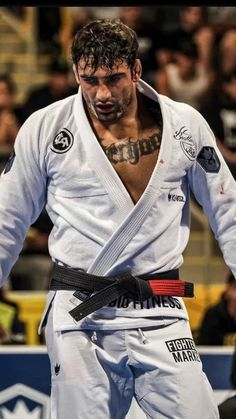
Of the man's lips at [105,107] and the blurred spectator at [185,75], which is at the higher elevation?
the man's lips at [105,107]

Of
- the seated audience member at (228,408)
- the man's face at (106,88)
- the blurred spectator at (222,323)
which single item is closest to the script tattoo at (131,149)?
the man's face at (106,88)

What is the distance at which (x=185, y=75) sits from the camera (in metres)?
8.18

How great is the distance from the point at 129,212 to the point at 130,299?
0.32 m

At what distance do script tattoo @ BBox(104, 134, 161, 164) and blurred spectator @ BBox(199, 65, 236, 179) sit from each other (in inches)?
156

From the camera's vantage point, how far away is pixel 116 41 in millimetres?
3590

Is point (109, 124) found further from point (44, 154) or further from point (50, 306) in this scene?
point (50, 306)

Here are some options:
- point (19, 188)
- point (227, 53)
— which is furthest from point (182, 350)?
→ point (227, 53)

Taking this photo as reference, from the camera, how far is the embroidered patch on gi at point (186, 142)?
3.73m

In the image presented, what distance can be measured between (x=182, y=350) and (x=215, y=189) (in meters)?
0.64

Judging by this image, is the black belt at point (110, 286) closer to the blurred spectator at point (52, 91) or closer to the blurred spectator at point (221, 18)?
the blurred spectator at point (52, 91)

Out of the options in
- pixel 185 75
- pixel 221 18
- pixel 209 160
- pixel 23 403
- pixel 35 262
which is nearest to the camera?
pixel 209 160

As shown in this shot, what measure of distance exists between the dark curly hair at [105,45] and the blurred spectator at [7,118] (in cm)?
396

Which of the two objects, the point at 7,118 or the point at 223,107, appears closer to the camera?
the point at 7,118

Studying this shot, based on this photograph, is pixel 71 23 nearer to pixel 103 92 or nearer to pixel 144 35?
pixel 144 35
